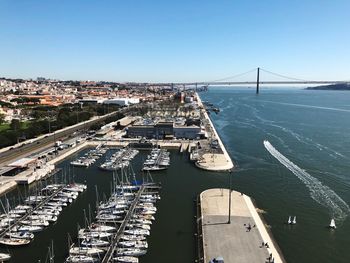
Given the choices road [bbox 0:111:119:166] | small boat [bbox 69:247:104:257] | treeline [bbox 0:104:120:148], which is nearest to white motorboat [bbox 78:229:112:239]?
small boat [bbox 69:247:104:257]

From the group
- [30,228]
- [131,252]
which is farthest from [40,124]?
[131,252]

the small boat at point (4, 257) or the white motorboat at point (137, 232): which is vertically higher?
the white motorboat at point (137, 232)

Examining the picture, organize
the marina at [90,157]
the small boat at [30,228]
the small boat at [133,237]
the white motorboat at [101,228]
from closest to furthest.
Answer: the small boat at [133,237], the white motorboat at [101,228], the small boat at [30,228], the marina at [90,157]

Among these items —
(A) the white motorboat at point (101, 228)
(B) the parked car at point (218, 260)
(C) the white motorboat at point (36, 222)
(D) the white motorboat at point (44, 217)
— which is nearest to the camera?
(B) the parked car at point (218, 260)

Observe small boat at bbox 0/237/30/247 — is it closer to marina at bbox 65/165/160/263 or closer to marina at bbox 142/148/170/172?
marina at bbox 65/165/160/263

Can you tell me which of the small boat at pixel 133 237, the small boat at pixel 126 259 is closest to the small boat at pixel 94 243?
the small boat at pixel 133 237

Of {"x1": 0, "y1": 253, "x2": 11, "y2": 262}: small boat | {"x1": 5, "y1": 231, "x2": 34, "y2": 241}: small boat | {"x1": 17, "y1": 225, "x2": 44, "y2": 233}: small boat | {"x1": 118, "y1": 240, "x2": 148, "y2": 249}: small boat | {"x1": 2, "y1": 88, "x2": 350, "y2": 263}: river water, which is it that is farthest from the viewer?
{"x1": 17, "y1": 225, "x2": 44, "y2": 233}: small boat

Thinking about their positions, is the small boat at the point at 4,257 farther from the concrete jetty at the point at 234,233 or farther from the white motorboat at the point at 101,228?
the concrete jetty at the point at 234,233

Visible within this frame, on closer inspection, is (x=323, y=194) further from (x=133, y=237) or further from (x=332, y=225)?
(x=133, y=237)
